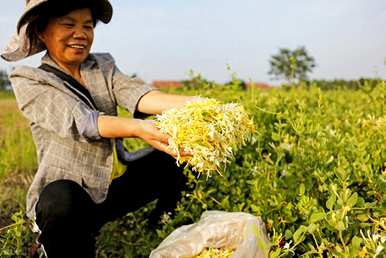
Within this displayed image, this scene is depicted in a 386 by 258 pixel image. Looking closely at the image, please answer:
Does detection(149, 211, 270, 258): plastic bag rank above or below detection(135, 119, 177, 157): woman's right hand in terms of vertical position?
below

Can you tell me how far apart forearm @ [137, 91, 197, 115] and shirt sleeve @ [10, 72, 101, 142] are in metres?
0.32

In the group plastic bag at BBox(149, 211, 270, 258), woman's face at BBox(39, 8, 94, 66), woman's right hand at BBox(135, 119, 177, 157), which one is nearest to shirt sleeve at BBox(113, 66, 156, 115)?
woman's face at BBox(39, 8, 94, 66)

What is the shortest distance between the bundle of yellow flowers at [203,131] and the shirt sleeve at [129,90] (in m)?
0.66

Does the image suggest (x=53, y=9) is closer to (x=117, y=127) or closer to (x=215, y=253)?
(x=117, y=127)

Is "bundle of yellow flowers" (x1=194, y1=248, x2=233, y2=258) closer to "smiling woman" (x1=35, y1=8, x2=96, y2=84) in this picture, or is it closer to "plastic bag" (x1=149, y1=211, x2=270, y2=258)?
"plastic bag" (x1=149, y1=211, x2=270, y2=258)

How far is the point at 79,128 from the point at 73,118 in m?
0.06

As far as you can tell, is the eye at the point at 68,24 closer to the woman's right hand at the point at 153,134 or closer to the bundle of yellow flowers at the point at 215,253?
the woman's right hand at the point at 153,134

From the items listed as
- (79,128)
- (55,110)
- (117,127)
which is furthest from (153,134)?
→ (55,110)

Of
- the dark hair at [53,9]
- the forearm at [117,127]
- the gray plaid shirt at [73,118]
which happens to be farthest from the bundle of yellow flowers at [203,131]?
the dark hair at [53,9]

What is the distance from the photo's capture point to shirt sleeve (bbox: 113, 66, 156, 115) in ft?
8.26

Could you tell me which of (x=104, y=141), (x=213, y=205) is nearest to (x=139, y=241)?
(x=213, y=205)

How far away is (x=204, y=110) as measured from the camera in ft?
5.95

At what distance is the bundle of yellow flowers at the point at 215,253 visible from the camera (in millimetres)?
1903

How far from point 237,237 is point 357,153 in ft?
2.53
